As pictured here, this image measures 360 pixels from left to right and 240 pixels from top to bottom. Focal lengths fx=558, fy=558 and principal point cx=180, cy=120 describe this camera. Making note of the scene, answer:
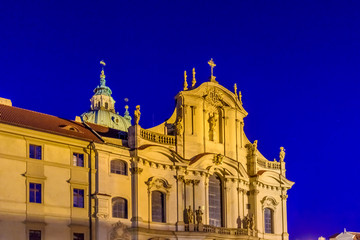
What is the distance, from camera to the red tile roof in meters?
44.2

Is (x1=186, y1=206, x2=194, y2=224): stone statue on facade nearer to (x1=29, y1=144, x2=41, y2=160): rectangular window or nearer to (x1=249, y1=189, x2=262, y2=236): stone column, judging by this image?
(x1=249, y1=189, x2=262, y2=236): stone column

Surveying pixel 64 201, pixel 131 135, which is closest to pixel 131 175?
pixel 131 135

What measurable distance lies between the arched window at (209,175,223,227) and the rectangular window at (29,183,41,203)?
1947 cm

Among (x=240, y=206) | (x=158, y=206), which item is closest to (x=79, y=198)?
(x=158, y=206)

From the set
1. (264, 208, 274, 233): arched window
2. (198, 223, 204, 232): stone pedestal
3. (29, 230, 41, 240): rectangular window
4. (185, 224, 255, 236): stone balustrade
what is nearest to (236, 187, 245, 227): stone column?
(185, 224, 255, 236): stone balustrade

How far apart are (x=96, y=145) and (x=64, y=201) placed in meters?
5.34

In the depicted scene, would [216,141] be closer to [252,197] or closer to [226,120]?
[226,120]

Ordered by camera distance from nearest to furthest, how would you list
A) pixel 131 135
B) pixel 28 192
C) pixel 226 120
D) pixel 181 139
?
1. pixel 28 192
2. pixel 131 135
3. pixel 181 139
4. pixel 226 120

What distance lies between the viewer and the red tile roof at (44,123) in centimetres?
4425

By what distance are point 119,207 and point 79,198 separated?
13.7 ft

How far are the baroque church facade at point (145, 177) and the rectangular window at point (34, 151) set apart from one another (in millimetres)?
94

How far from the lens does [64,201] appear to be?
4400 cm

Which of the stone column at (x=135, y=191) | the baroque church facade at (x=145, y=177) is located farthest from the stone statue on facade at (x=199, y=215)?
the stone column at (x=135, y=191)

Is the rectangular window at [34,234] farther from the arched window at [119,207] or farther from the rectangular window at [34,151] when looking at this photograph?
the arched window at [119,207]
